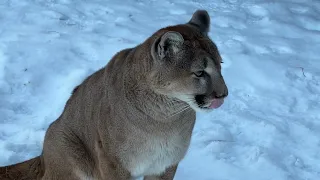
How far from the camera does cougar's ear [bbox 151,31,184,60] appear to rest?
379cm

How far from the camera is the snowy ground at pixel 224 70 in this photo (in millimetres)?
5629

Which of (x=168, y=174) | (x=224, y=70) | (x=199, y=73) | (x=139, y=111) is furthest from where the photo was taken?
(x=224, y=70)

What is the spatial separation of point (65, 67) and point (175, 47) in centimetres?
316

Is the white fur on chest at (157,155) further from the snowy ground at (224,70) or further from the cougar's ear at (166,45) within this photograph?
the snowy ground at (224,70)

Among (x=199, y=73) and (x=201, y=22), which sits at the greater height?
(x=201, y=22)

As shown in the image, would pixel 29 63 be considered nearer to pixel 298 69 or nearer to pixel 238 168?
pixel 238 168

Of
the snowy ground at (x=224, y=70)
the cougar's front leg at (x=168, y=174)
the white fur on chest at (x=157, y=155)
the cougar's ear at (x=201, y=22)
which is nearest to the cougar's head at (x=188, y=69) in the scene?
the cougar's ear at (x=201, y=22)

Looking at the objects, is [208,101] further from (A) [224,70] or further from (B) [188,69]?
(A) [224,70]

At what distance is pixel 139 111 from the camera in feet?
13.8

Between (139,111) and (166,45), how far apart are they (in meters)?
0.61

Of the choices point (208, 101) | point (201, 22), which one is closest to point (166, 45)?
point (208, 101)

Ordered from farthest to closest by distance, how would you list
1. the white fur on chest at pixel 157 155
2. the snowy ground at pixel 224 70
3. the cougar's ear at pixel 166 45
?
the snowy ground at pixel 224 70 < the white fur on chest at pixel 157 155 < the cougar's ear at pixel 166 45

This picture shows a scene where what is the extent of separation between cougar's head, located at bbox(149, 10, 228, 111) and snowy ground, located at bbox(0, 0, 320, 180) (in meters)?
1.67

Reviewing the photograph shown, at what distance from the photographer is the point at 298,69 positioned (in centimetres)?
719
